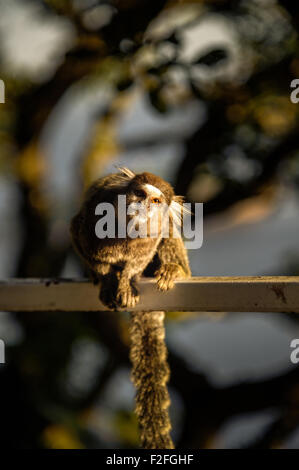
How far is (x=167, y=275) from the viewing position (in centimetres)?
97

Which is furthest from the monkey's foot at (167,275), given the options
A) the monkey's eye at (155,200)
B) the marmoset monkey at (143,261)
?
the monkey's eye at (155,200)

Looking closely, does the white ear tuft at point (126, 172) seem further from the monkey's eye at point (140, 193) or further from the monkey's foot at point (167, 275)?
the monkey's foot at point (167, 275)

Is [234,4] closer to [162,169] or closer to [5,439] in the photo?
[162,169]

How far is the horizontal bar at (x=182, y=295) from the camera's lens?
0.83 meters

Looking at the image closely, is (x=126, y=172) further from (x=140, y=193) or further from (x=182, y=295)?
(x=182, y=295)

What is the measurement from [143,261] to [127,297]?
9cm

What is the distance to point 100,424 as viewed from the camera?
2.57 meters

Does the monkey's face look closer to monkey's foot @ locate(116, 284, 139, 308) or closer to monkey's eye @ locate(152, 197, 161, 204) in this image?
monkey's eye @ locate(152, 197, 161, 204)

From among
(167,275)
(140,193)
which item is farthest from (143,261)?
(140,193)

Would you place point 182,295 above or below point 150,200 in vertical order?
below

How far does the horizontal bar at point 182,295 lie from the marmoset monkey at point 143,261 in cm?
3

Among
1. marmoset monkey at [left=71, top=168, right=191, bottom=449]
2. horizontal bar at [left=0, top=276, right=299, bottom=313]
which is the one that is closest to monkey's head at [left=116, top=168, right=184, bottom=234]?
marmoset monkey at [left=71, top=168, right=191, bottom=449]

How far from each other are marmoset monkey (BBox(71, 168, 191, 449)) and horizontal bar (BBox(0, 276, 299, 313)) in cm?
3

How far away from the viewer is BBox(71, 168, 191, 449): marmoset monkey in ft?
3.00
